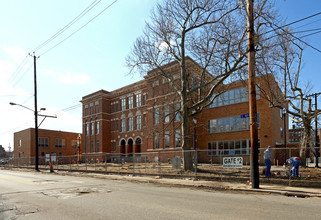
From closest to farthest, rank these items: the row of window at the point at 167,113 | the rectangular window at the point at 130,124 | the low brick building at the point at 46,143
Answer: the row of window at the point at 167,113 < the rectangular window at the point at 130,124 < the low brick building at the point at 46,143

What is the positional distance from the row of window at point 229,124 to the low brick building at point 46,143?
32663 mm

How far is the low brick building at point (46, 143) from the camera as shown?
60156 millimetres

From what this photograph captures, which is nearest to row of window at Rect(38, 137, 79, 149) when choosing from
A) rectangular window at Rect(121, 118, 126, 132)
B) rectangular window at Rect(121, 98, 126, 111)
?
rectangular window at Rect(121, 118, 126, 132)

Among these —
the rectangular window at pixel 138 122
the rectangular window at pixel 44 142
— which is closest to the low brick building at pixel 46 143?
the rectangular window at pixel 44 142

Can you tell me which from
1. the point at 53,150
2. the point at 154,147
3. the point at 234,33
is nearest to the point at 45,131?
the point at 53,150

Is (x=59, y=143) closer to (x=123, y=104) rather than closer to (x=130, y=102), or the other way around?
(x=123, y=104)

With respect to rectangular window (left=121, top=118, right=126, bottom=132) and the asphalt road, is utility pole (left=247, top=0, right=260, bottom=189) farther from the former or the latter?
rectangular window (left=121, top=118, right=126, bottom=132)

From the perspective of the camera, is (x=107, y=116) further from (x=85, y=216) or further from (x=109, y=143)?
(x=85, y=216)

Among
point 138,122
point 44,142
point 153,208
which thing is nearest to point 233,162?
point 153,208

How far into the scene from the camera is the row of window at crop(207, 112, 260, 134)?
33519 mm

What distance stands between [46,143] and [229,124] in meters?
45.9

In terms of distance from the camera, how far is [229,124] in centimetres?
3512

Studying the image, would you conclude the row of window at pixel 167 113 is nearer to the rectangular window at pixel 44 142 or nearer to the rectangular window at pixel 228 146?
the rectangular window at pixel 228 146

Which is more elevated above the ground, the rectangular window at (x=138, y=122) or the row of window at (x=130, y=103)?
the row of window at (x=130, y=103)
